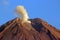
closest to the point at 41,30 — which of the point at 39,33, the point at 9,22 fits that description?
the point at 39,33

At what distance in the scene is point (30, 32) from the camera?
532ft

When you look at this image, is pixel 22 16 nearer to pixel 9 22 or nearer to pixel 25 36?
pixel 9 22

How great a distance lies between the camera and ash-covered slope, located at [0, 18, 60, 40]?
6245 inches

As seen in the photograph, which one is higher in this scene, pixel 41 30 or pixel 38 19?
pixel 38 19

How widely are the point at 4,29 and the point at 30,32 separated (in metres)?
10.4

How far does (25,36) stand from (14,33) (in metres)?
3.52

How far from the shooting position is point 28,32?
163m

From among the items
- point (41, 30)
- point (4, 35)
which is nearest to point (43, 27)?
point (41, 30)

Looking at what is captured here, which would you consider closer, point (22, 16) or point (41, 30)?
point (41, 30)

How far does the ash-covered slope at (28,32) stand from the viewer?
15862 centimetres

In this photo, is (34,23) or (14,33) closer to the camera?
(14,33)

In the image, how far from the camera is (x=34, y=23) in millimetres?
173250

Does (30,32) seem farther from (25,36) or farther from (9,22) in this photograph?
(9,22)

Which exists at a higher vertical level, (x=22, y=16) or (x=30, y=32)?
(x=22, y=16)
